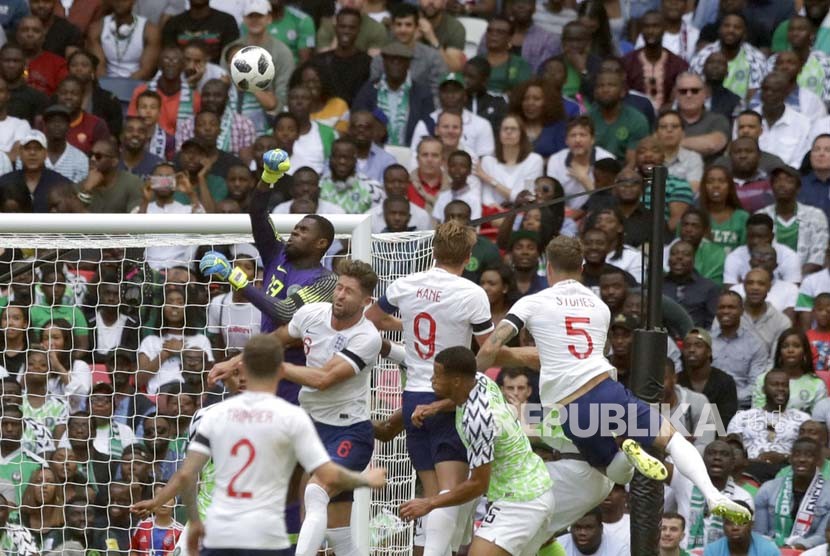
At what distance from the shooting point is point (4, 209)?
1464 cm

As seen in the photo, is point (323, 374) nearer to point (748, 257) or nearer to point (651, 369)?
point (651, 369)

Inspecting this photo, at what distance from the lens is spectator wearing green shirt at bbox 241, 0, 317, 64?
674 inches

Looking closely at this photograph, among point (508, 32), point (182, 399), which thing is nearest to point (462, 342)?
point (182, 399)

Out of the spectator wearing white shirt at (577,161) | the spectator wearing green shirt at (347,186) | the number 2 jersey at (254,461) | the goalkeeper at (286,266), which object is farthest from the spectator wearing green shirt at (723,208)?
the number 2 jersey at (254,461)

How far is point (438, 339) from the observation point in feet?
32.3

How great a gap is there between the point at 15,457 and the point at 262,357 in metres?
4.79

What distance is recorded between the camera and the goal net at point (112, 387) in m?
11.7

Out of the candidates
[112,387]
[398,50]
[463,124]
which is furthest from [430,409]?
[398,50]

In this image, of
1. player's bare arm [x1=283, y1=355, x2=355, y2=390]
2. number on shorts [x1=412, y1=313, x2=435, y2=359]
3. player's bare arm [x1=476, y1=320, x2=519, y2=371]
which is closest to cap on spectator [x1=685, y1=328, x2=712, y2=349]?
player's bare arm [x1=476, y1=320, x2=519, y2=371]

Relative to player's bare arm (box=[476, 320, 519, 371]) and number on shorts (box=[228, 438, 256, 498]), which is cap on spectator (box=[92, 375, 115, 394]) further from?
number on shorts (box=[228, 438, 256, 498])

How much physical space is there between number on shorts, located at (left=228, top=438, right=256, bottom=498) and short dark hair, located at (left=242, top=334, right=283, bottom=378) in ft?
1.07

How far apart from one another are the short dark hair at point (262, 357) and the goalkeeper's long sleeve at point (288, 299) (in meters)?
2.07

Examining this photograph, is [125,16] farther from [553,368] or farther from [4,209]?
[553,368]

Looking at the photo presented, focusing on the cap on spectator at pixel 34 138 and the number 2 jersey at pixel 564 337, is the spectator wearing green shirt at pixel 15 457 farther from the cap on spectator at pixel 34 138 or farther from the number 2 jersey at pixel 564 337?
the number 2 jersey at pixel 564 337
